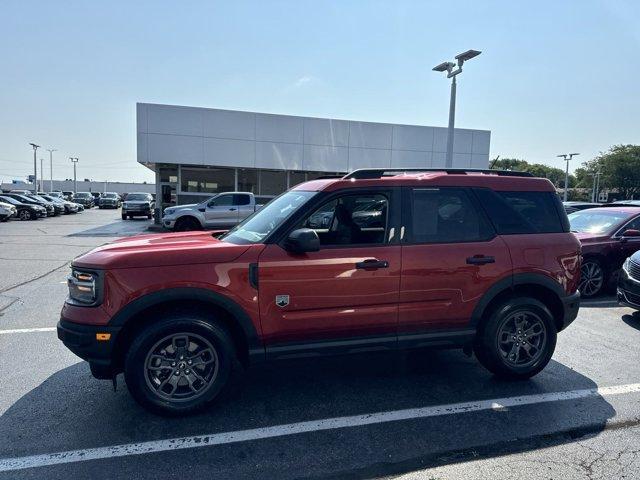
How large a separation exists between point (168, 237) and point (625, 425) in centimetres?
424

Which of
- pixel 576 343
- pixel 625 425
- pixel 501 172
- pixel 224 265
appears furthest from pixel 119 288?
pixel 576 343

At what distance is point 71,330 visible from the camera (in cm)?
332

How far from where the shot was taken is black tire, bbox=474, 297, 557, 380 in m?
4.12

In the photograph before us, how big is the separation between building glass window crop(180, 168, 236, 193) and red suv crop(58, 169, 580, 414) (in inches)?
811

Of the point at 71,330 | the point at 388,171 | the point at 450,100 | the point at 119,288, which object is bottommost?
the point at 71,330

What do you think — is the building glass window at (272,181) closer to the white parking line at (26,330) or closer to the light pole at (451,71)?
the light pole at (451,71)

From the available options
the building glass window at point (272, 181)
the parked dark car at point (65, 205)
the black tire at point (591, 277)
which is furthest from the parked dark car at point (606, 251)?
the parked dark car at point (65, 205)

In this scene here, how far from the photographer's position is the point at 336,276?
3.58 meters

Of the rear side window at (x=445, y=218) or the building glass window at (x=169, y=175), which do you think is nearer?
the rear side window at (x=445, y=218)

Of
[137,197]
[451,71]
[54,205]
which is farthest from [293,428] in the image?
[54,205]

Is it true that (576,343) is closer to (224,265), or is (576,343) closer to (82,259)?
(224,265)

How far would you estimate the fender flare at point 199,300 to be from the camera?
327cm

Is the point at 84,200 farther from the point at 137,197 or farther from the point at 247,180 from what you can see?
the point at 247,180

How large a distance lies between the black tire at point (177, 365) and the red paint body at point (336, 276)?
270 millimetres
